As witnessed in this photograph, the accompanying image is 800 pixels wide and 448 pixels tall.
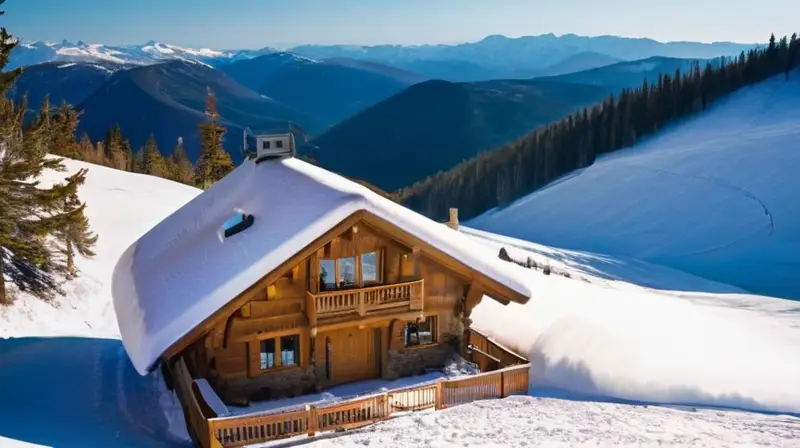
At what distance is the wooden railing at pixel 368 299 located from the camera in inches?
652

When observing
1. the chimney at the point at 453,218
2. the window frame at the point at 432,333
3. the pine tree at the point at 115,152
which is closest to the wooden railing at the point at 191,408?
the window frame at the point at 432,333

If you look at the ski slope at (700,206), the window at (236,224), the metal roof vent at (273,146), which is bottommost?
the ski slope at (700,206)

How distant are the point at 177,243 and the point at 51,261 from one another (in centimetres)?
1138

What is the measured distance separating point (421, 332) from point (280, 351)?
422 centimetres

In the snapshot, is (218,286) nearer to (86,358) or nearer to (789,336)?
(86,358)

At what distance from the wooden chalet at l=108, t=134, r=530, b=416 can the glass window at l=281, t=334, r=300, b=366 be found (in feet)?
0.10

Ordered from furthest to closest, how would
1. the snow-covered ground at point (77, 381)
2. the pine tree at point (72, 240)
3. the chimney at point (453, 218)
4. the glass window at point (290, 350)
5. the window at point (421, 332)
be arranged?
the pine tree at point (72, 240) → the chimney at point (453, 218) → the window at point (421, 332) → the glass window at point (290, 350) → the snow-covered ground at point (77, 381)

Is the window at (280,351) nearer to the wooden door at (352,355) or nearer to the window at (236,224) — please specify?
the wooden door at (352,355)

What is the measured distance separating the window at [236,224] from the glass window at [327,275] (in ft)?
7.11

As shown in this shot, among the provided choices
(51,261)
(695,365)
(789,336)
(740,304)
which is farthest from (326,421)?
(740,304)

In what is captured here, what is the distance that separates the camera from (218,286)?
1438 centimetres

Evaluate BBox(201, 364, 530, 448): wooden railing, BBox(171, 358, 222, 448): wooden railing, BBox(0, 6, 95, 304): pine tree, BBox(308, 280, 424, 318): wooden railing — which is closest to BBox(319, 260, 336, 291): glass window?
BBox(308, 280, 424, 318): wooden railing

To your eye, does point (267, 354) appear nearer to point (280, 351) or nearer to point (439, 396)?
point (280, 351)

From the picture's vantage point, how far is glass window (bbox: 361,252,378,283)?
58.6ft
